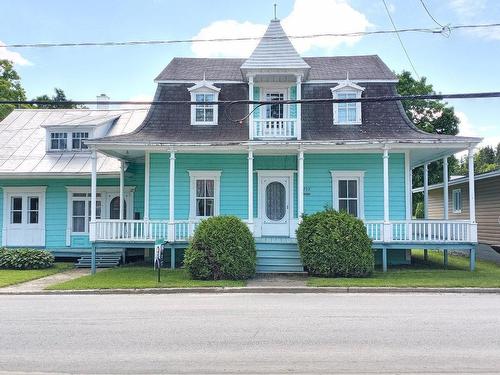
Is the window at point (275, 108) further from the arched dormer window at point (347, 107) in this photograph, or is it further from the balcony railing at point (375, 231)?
the balcony railing at point (375, 231)

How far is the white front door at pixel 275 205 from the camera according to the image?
59.7ft

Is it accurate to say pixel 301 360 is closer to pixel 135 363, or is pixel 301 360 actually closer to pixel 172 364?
pixel 172 364

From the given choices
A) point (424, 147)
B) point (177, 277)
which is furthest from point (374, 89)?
point (177, 277)

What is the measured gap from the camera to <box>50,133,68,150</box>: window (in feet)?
69.5

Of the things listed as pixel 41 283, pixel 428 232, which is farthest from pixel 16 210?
pixel 428 232

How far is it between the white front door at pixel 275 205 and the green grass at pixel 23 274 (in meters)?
7.67

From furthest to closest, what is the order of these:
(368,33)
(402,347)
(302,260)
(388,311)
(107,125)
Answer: (107,125)
(302,260)
(368,33)
(388,311)
(402,347)

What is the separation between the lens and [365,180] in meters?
18.0

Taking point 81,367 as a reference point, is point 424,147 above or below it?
above

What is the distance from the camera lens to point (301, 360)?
598cm

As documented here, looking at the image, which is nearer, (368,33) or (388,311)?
(388,311)

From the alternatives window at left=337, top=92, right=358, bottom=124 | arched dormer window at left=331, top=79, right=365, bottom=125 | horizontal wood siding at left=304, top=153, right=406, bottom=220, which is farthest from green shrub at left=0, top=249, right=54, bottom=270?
window at left=337, top=92, right=358, bottom=124

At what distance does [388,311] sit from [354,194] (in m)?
9.13

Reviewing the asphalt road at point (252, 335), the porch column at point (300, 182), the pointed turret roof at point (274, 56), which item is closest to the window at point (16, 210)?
the asphalt road at point (252, 335)
